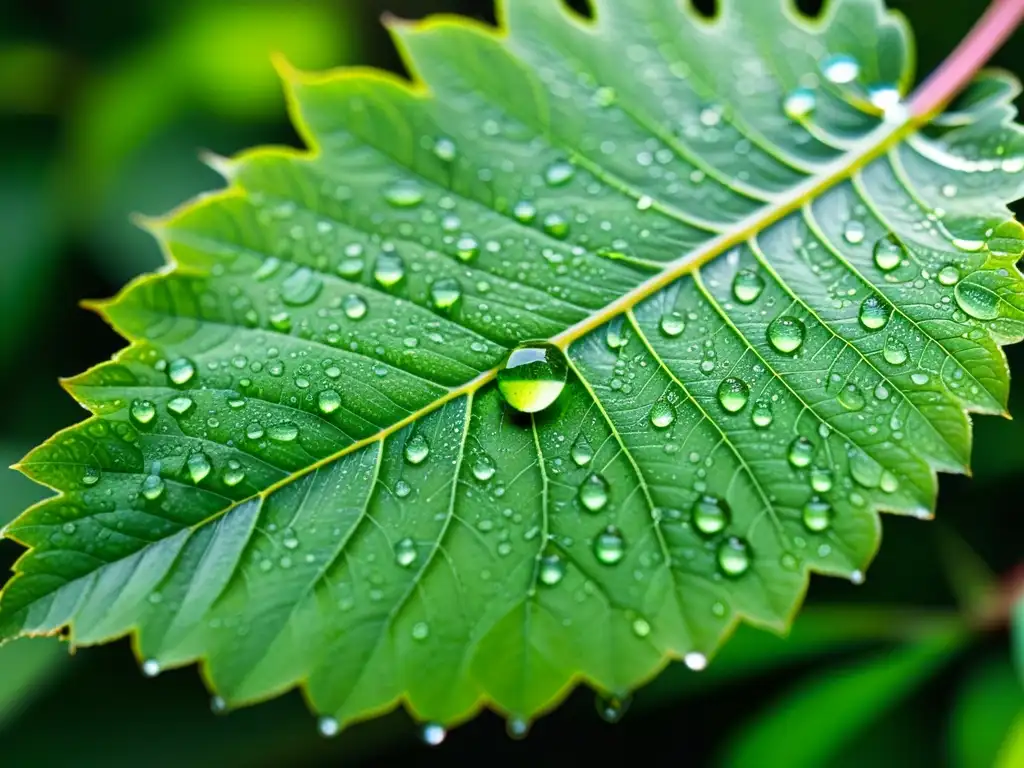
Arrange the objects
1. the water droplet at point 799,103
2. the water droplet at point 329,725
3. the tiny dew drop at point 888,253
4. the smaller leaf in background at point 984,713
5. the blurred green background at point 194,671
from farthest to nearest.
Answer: the blurred green background at point 194,671, the smaller leaf in background at point 984,713, the water droplet at point 799,103, the tiny dew drop at point 888,253, the water droplet at point 329,725

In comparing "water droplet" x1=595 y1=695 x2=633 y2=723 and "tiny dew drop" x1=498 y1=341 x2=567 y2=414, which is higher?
"tiny dew drop" x1=498 y1=341 x2=567 y2=414

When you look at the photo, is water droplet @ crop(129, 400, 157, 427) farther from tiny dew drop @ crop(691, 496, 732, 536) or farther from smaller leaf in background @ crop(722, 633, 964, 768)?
smaller leaf in background @ crop(722, 633, 964, 768)

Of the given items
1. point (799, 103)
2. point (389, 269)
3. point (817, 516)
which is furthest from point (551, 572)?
point (799, 103)

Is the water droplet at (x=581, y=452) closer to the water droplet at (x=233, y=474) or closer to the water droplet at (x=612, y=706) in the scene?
the water droplet at (x=612, y=706)

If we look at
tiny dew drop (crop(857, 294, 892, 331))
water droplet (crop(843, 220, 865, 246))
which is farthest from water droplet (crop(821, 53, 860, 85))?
tiny dew drop (crop(857, 294, 892, 331))

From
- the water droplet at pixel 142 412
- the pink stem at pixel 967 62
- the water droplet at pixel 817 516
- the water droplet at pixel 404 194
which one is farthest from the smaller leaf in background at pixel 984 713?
the water droplet at pixel 142 412

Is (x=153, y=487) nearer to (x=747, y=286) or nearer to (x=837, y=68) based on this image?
(x=747, y=286)
